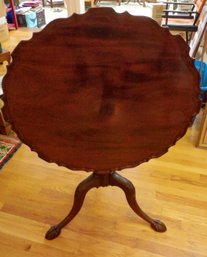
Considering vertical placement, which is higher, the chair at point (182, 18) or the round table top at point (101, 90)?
the round table top at point (101, 90)

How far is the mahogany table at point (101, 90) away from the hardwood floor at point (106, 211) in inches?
23.4

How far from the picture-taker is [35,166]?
1770mm

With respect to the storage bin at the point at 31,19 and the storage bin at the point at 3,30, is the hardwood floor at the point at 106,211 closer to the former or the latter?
the storage bin at the point at 3,30

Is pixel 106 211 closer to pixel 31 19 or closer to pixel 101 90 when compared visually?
pixel 101 90

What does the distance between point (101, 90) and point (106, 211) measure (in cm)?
88

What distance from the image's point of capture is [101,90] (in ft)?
2.82

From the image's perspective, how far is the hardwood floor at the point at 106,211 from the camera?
4.25 feet

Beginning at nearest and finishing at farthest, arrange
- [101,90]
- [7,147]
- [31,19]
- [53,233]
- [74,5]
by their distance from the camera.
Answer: [101,90] < [53,233] < [7,147] < [74,5] < [31,19]

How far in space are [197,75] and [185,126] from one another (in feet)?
0.61

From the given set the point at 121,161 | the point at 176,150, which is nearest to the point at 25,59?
the point at 121,161

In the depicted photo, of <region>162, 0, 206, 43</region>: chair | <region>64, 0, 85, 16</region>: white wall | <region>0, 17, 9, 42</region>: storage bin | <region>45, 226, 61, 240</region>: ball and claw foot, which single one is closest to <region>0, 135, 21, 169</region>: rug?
<region>45, 226, 61, 240</region>: ball and claw foot

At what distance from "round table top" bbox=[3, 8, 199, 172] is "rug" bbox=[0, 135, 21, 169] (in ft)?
3.36

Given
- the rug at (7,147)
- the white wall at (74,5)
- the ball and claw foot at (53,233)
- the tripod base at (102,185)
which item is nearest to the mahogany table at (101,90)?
the tripod base at (102,185)

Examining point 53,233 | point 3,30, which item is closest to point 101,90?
point 53,233
